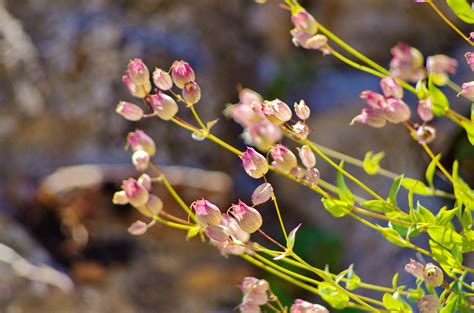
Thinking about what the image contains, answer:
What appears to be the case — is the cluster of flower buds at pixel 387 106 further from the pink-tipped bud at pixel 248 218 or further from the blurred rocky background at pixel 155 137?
the blurred rocky background at pixel 155 137

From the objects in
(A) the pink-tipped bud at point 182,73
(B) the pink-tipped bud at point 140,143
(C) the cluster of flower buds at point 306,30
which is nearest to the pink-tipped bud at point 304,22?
(C) the cluster of flower buds at point 306,30

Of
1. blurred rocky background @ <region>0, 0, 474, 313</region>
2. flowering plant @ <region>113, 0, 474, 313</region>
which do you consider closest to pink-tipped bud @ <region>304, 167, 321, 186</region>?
flowering plant @ <region>113, 0, 474, 313</region>

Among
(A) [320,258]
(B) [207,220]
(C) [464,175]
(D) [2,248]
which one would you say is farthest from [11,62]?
(B) [207,220]

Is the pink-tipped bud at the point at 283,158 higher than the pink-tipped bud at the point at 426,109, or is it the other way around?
the pink-tipped bud at the point at 426,109

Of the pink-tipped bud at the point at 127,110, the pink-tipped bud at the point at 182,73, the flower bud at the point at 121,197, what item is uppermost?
the pink-tipped bud at the point at 182,73

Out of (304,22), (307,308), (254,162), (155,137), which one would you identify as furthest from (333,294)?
(155,137)

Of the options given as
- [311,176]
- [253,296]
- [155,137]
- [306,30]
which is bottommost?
[155,137]

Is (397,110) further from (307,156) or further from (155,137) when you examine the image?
(155,137)

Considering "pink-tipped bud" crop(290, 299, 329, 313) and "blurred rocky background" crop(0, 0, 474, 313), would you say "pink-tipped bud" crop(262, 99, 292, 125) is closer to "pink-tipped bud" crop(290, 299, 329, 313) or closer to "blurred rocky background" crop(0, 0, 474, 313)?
"pink-tipped bud" crop(290, 299, 329, 313)
